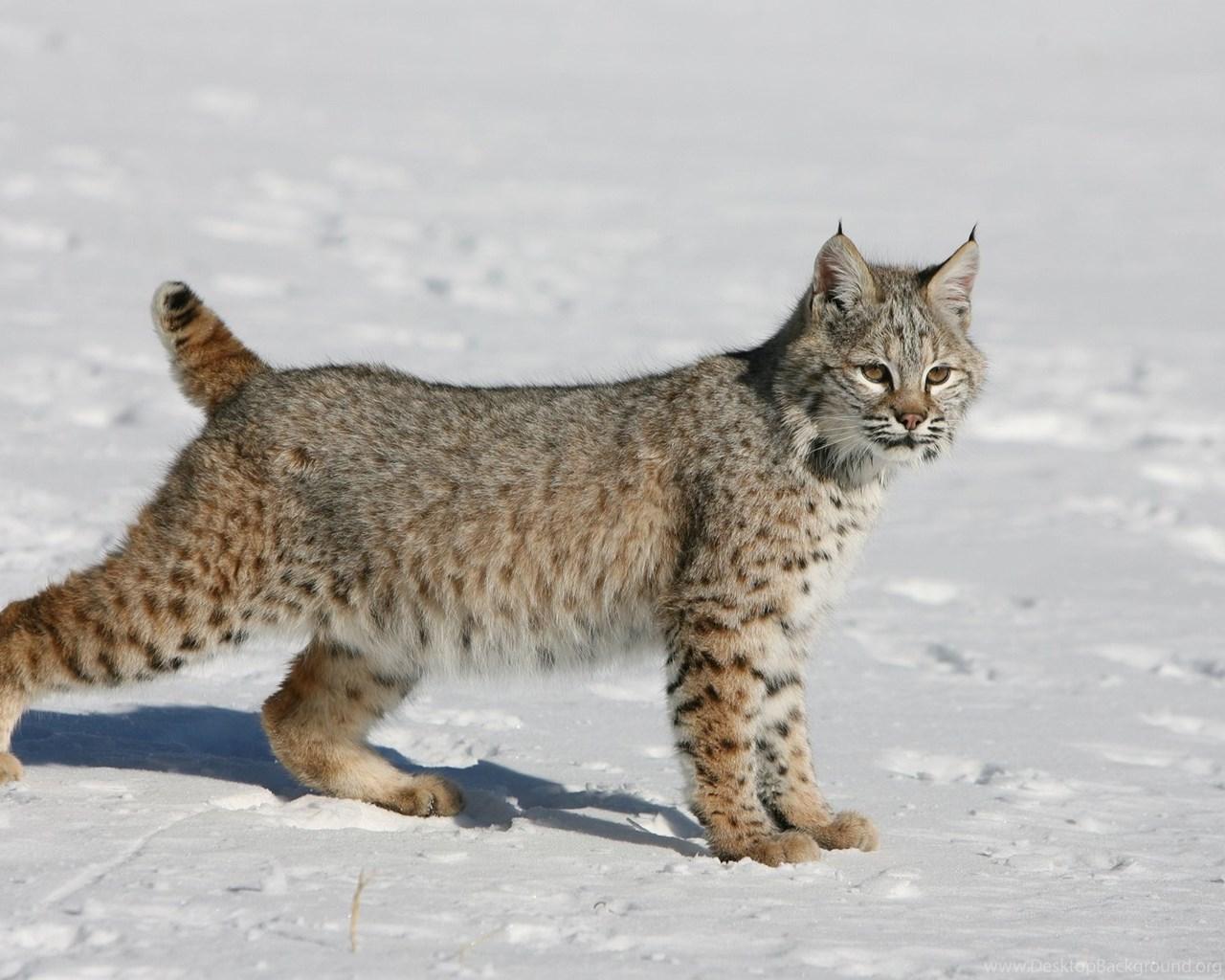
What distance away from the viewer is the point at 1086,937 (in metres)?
4.22

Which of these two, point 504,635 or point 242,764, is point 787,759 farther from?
point 242,764

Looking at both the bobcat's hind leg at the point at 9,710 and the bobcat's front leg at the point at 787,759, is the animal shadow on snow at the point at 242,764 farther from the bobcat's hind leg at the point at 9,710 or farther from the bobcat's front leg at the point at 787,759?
the bobcat's front leg at the point at 787,759

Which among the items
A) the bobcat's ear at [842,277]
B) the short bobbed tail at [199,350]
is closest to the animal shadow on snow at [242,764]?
the short bobbed tail at [199,350]

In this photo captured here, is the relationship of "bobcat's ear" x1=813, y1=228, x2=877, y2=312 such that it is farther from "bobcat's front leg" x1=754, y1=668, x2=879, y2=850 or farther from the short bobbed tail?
the short bobbed tail

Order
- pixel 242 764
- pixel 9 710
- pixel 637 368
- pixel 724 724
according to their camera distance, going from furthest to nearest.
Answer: pixel 637 368 < pixel 242 764 < pixel 9 710 < pixel 724 724

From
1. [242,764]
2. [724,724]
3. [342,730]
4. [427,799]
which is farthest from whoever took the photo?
[242,764]

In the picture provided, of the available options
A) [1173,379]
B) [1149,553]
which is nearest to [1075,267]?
[1173,379]

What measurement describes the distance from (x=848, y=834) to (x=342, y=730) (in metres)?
1.60

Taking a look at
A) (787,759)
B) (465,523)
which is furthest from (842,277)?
(787,759)

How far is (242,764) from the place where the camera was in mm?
5594

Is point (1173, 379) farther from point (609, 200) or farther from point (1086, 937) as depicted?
point (1086, 937)

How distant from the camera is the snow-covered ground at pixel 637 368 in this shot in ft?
13.7

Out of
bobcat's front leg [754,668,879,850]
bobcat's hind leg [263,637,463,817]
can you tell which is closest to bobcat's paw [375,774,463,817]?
bobcat's hind leg [263,637,463,817]

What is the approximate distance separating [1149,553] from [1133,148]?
8.15m
